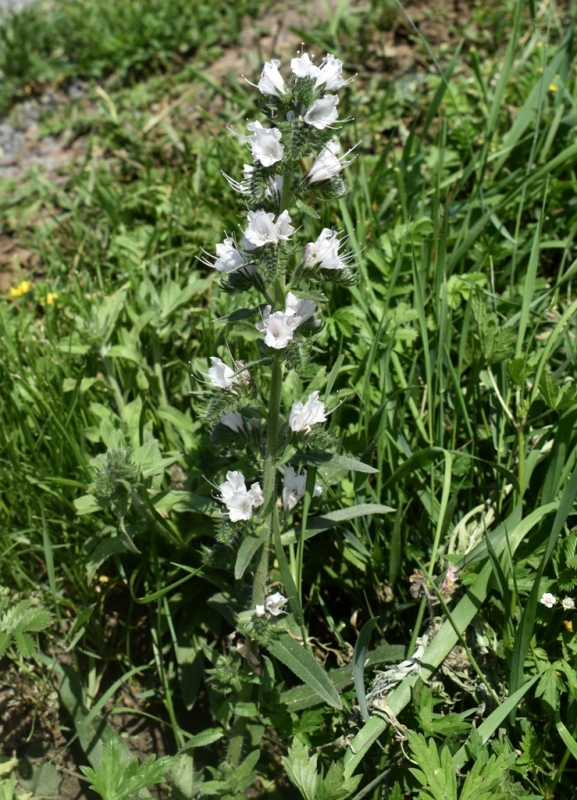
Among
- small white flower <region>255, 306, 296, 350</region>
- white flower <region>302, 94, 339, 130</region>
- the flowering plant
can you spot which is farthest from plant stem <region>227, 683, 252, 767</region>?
white flower <region>302, 94, 339, 130</region>

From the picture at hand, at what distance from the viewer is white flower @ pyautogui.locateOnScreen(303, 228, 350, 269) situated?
2.05 m

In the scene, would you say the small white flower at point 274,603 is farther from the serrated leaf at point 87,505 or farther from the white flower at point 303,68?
the white flower at point 303,68

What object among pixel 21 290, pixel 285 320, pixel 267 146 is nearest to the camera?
pixel 267 146

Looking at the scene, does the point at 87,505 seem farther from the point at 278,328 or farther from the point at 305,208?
the point at 305,208

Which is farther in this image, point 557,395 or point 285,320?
point 557,395

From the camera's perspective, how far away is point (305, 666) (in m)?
2.20

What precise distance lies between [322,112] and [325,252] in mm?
351

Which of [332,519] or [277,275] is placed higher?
[277,275]

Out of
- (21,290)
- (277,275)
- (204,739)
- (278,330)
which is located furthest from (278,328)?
→ (21,290)

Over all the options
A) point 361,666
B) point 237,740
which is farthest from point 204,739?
point 361,666

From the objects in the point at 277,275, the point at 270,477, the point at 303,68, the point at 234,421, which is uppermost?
the point at 303,68

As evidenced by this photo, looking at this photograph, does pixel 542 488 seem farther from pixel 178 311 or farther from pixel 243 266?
pixel 178 311

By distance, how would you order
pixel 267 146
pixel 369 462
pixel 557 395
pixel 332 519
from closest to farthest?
pixel 267 146, pixel 332 519, pixel 557 395, pixel 369 462

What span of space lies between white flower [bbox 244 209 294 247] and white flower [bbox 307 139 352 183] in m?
0.16
